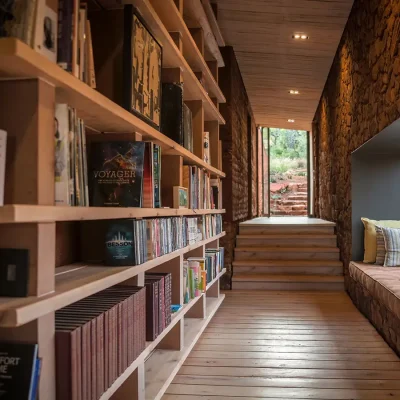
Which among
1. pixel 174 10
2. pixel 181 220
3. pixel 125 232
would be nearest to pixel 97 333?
pixel 125 232

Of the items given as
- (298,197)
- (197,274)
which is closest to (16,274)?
(197,274)

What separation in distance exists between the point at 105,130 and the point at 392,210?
402 cm

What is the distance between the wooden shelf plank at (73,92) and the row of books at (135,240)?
0.41m

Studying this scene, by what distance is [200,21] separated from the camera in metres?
3.65

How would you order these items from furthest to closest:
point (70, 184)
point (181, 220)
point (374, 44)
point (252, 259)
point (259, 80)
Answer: point (259, 80)
point (252, 259)
point (374, 44)
point (181, 220)
point (70, 184)

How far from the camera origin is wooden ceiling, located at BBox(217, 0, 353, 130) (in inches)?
194

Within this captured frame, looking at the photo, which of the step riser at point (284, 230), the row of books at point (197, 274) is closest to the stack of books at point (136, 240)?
the row of books at point (197, 274)

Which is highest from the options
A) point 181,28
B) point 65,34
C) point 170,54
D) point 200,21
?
point 200,21

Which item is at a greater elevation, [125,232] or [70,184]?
[70,184]

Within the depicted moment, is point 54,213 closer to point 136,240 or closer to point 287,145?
point 136,240

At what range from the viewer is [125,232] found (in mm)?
1879

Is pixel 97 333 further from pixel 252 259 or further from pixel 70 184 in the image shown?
pixel 252 259

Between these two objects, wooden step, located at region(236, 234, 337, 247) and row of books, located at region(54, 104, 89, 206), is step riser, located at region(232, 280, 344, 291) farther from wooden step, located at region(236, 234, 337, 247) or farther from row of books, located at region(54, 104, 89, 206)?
row of books, located at region(54, 104, 89, 206)

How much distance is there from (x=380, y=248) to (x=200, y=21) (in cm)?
283
